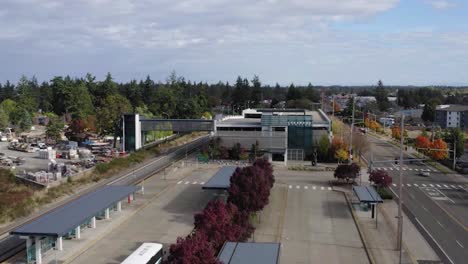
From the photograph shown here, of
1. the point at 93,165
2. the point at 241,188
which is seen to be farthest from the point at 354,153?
the point at 241,188

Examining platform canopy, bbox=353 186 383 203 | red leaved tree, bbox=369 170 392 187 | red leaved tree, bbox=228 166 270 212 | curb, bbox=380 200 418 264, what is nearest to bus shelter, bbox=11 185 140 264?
red leaved tree, bbox=228 166 270 212

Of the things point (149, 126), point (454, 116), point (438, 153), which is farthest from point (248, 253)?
point (454, 116)

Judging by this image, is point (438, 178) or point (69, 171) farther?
point (438, 178)

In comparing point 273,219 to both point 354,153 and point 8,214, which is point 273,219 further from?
point 354,153

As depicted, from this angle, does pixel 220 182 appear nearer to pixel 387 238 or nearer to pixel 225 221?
pixel 387 238

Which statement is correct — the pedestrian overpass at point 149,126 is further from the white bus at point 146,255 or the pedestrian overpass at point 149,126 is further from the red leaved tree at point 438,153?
the white bus at point 146,255

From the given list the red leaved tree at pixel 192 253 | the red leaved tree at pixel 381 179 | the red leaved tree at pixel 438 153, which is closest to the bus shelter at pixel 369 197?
the red leaved tree at pixel 381 179
